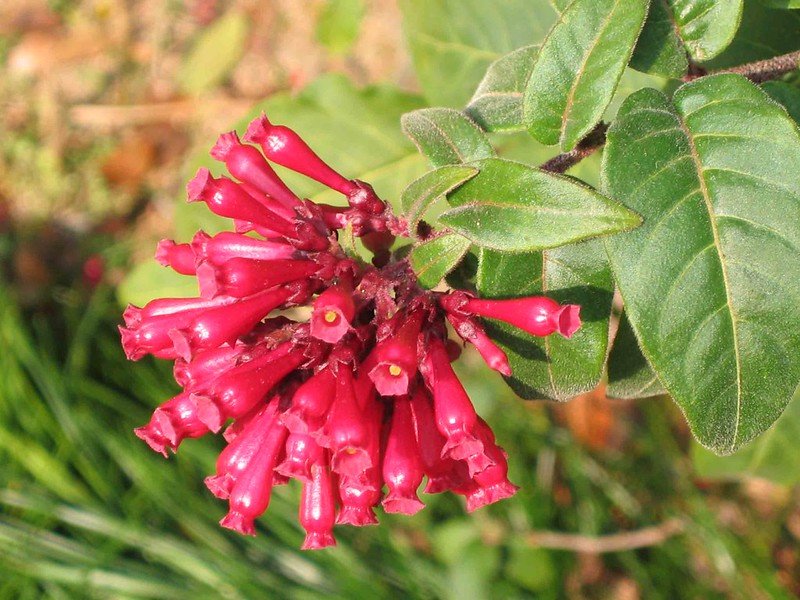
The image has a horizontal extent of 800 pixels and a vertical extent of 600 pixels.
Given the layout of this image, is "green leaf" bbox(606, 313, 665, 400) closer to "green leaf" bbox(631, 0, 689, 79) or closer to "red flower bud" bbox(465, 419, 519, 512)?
"red flower bud" bbox(465, 419, 519, 512)

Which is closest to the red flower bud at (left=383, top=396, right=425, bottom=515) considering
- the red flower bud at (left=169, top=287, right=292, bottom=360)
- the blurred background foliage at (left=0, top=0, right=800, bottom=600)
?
the red flower bud at (left=169, top=287, right=292, bottom=360)

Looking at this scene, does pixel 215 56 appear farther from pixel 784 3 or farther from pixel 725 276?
pixel 725 276

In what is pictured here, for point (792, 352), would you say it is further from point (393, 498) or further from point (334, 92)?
point (334, 92)

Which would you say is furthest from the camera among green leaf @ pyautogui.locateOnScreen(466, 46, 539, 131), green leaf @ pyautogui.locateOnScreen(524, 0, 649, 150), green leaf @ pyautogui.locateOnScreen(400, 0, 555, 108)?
green leaf @ pyautogui.locateOnScreen(400, 0, 555, 108)

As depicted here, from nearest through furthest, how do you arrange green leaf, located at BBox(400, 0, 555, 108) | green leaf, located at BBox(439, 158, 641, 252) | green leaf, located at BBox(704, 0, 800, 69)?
green leaf, located at BBox(439, 158, 641, 252) < green leaf, located at BBox(704, 0, 800, 69) < green leaf, located at BBox(400, 0, 555, 108)

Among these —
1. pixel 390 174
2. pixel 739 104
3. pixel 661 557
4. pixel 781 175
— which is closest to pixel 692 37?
pixel 739 104

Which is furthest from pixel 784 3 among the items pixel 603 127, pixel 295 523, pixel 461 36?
pixel 295 523

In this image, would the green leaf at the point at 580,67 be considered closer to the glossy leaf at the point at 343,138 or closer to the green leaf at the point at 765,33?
the green leaf at the point at 765,33

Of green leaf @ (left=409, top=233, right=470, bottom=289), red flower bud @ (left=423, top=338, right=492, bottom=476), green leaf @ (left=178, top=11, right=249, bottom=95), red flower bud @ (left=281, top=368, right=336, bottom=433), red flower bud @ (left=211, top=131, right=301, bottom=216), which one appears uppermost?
red flower bud @ (left=211, top=131, right=301, bottom=216)
